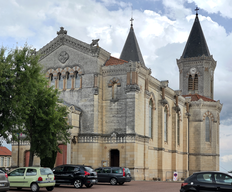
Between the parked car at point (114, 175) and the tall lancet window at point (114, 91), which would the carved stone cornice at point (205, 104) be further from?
the parked car at point (114, 175)

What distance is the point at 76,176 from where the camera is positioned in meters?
24.5

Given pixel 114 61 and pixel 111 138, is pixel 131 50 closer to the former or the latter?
pixel 114 61

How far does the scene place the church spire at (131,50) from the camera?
171 feet

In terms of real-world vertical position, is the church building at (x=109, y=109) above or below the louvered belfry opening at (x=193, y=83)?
below

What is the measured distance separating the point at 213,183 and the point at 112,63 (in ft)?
84.8

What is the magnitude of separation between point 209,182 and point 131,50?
38772mm

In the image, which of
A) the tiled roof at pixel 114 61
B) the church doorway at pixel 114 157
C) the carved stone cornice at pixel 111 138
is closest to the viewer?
the carved stone cornice at pixel 111 138

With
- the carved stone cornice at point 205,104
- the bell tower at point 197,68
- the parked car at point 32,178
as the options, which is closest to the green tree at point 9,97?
the parked car at point 32,178

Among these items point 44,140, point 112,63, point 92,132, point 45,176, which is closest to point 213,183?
point 45,176

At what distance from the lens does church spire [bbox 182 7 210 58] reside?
7075 cm

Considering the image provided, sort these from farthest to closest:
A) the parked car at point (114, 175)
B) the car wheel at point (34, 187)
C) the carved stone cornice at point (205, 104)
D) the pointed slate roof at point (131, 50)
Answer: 1. the carved stone cornice at point (205, 104)
2. the pointed slate roof at point (131, 50)
3. the parked car at point (114, 175)
4. the car wheel at point (34, 187)

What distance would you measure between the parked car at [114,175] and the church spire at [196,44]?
4634 centimetres

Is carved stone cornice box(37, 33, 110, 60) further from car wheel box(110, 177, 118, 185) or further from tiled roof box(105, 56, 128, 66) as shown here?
car wheel box(110, 177, 118, 185)

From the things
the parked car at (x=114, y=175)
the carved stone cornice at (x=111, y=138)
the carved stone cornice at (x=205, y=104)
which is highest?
the carved stone cornice at (x=205, y=104)
